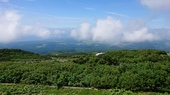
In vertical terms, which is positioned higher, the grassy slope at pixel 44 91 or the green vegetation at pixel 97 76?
the green vegetation at pixel 97 76

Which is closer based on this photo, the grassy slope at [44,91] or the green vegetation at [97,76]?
the grassy slope at [44,91]

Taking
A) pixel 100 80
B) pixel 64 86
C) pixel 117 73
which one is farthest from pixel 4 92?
pixel 117 73

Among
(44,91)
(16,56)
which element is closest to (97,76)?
(44,91)

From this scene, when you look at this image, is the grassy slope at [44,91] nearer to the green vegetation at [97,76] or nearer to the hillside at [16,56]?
the green vegetation at [97,76]

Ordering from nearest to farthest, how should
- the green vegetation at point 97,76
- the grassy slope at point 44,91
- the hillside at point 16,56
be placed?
the grassy slope at point 44,91 < the green vegetation at point 97,76 < the hillside at point 16,56

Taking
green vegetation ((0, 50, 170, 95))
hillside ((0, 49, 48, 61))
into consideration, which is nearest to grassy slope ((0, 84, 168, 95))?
green vegetation ((0, 50, 170, 95))

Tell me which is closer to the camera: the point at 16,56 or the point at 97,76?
the point at 97,76

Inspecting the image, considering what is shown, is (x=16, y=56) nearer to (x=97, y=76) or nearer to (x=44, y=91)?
(x=44, y=91)

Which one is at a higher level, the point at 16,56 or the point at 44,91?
the point at 16,56

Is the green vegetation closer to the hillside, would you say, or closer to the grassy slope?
the grassy slope

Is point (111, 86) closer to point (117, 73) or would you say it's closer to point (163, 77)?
point (117, 73)

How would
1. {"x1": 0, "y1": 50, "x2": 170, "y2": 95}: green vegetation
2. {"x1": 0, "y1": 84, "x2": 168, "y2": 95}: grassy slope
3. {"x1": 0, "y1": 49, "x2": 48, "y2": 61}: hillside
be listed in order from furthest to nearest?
{"x1": 0, "y1": 49, "x2": 48, "y2": 61}: hillside
{"x1": 0, "y1": 50, "x2": 170, "y2": 95}: green vegetation
{"x1": 0, "y1": 84, "x2": 168, "y2": 95}: grassy slope

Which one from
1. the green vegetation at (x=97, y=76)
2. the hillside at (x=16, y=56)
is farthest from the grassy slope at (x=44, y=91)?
the hillside at (x=16, y=56)

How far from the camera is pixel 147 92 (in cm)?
3688
